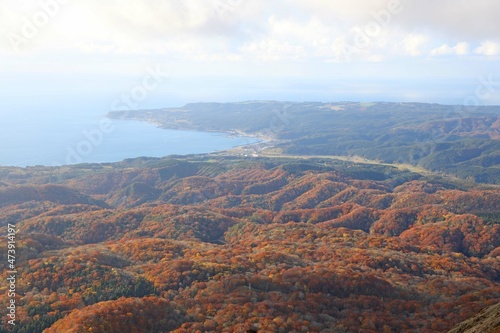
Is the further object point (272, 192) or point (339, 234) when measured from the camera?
point (272, 192)

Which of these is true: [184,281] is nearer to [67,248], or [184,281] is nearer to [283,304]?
[283,304]

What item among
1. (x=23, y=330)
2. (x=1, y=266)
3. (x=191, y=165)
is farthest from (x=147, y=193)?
(x=23, y=330)

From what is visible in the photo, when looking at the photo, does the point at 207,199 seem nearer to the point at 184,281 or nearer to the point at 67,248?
the point at 67,248

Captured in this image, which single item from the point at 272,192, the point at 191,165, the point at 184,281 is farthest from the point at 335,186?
the point at 184,281

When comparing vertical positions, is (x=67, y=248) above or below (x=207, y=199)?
above

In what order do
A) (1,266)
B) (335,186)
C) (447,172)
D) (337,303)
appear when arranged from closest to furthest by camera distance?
(337,303)
(1,266)
(335,186)
(447,172)

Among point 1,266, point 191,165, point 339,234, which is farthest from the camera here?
point 191,165
